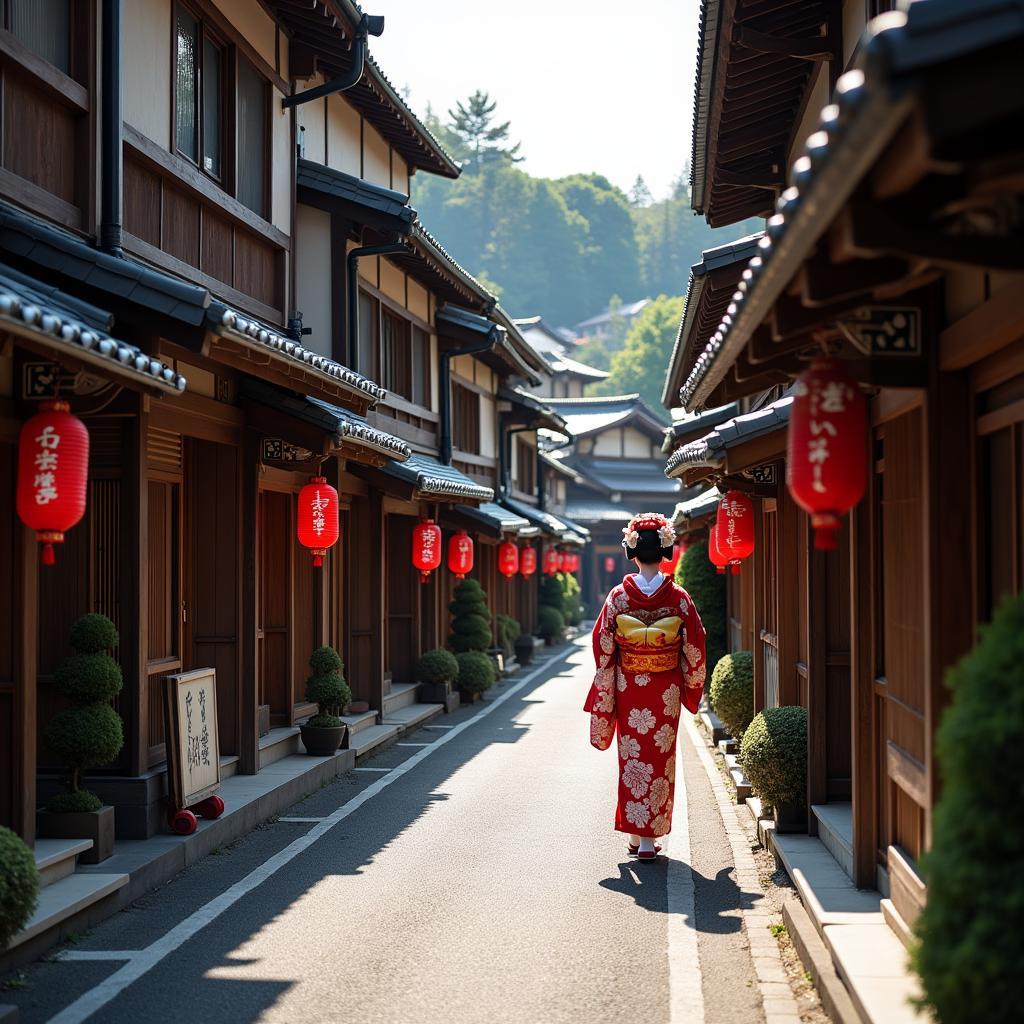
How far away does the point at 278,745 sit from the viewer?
14117 mm

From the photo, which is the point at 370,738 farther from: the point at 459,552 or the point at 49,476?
the point at 49,476

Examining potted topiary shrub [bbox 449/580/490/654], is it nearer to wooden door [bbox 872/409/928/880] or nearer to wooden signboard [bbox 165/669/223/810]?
wooden signboard [bbox 165/669/223/810]

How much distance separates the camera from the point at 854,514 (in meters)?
8.12

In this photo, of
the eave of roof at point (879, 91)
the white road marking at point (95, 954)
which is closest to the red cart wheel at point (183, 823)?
the white road marking at point (95, 954)

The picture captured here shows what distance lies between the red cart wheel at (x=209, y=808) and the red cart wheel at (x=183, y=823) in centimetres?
51

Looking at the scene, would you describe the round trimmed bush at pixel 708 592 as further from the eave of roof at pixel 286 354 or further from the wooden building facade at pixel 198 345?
the eave of roof at pixel 286 354

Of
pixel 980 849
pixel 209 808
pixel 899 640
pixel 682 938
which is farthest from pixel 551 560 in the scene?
pixel 980 849

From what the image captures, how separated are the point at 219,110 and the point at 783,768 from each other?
27.3ft

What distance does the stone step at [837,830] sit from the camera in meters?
8.43

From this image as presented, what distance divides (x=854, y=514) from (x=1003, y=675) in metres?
4.33

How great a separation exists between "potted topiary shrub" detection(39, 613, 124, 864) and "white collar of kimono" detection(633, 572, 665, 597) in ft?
13.7

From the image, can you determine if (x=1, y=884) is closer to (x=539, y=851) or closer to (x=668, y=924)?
(x=668, y=924)

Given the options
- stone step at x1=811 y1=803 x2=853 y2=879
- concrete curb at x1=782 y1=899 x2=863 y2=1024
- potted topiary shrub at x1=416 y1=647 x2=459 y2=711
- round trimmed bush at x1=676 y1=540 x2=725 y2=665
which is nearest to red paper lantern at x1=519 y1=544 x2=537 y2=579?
potted topiary shrub at x1=416 y1=647 x2=459 y2=711

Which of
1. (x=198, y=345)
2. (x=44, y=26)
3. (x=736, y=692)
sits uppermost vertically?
(x=44, y=26)
